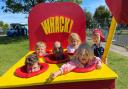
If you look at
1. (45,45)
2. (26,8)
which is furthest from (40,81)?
(26,8)

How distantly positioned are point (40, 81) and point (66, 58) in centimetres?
97

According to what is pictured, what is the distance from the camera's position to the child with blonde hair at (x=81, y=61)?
4445 mm

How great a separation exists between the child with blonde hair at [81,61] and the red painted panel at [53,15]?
4.96ft

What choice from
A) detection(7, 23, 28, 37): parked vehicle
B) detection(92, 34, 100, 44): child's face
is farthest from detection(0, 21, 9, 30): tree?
detection(92, 34, 100, 44): child's face

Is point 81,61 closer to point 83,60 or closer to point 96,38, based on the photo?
point 83,60

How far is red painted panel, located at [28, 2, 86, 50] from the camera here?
6105mm

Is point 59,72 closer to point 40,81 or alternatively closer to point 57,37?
point 40,81

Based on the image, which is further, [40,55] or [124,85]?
[124,85]

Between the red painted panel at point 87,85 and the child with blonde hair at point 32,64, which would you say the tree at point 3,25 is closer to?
the child with blonde hair at point 32,64

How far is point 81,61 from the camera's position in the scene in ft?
14.9

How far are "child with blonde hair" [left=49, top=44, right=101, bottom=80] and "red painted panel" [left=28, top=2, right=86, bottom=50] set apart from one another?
1.51 meters

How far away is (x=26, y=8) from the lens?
3362cm

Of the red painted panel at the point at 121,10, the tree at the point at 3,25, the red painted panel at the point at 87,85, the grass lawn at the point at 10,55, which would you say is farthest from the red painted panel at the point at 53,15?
the tree at the point at 3,25

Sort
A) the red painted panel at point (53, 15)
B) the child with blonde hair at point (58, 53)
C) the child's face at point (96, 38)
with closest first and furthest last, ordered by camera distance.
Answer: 1. the child with blonde hair at point (58, 53)
2. the child's face at point (96, 38)
3. the red painted panel at point (53, 15)
